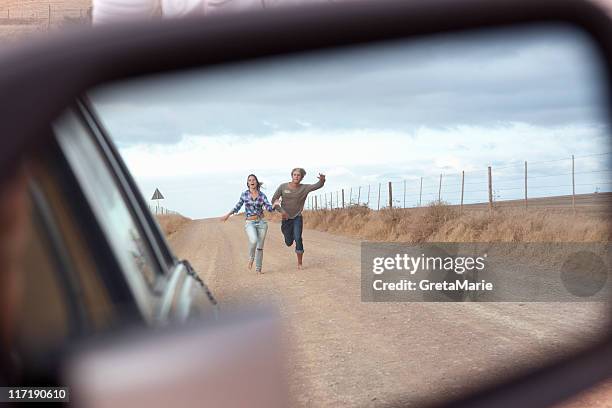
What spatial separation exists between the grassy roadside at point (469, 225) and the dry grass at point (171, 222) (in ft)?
32.9

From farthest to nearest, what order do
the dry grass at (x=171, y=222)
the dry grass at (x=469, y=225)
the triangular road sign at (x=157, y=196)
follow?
the dry grass at (x=469, y=225) < the dry grass at (x=171, y=222) < the triangular road sign at (x=157, y=196)

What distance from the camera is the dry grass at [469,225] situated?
560 inches

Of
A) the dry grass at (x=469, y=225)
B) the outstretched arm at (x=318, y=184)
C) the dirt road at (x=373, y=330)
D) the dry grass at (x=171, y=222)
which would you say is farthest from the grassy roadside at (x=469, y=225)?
the dry grass at (x=171, y=222)

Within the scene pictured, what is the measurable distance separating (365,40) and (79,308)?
1316mm

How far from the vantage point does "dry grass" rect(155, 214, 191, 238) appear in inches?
84.7

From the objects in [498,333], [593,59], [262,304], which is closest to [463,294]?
[498,333]

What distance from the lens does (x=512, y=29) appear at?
2.89m

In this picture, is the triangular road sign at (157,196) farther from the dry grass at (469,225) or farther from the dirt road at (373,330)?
the dry grass at (469,225)

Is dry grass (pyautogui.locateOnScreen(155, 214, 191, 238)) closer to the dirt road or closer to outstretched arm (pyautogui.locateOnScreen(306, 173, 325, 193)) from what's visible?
the dirt road

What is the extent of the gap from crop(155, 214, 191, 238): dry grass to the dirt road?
3 cm

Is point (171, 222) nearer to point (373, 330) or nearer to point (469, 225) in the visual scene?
point (373, 330)

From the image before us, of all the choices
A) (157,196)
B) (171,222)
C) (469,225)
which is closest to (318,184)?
(171,222)

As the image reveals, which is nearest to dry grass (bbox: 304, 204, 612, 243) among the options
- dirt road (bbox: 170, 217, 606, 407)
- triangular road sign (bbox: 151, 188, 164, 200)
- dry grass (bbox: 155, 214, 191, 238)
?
dirt road (bbox: 170, 217, 606, 407)

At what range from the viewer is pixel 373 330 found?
807cm
